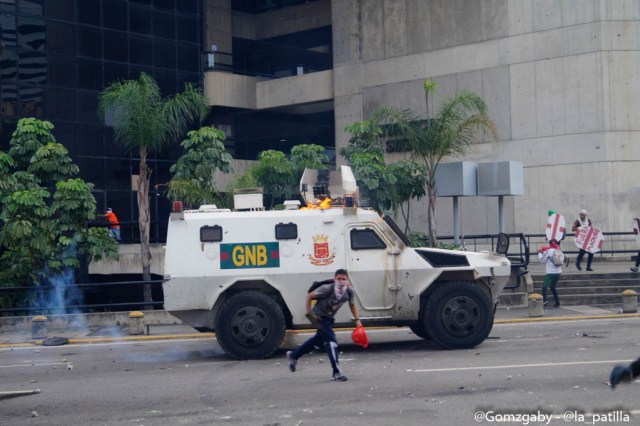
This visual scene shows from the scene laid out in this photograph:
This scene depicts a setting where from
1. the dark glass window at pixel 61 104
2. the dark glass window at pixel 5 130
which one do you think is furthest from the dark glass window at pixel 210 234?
the dark glass window at pixel 61 104

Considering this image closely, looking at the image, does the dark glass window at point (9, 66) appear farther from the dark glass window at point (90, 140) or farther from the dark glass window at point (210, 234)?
the dark glass window at point (210, 234)

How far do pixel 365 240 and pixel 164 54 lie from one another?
1057 inches

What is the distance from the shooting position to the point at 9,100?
34.4 metres

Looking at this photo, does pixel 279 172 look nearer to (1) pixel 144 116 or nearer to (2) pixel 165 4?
(1) pixel 144 116

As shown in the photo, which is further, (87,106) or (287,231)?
(87,106)

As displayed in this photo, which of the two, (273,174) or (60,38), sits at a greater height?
(60,38)

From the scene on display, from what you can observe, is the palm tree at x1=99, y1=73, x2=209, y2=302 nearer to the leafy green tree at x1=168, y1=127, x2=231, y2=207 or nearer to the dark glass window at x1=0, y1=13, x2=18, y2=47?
the leafy green tree at x1=168, y1=127, x2=231, y2=207

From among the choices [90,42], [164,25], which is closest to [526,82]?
[164,25]

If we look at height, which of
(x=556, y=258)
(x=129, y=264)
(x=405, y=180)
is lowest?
(x=129, y=264)

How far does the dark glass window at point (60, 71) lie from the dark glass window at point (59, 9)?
64.7 inches

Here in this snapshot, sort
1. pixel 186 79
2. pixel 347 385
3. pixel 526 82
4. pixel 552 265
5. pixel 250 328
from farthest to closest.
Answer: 1. pixel 186 79
2. pixel 526 82
3. pixel 552 265
4. pixel 250 328
5. pixel 347 385

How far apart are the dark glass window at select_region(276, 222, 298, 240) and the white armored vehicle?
0.02 m

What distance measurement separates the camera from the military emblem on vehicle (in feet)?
50.4

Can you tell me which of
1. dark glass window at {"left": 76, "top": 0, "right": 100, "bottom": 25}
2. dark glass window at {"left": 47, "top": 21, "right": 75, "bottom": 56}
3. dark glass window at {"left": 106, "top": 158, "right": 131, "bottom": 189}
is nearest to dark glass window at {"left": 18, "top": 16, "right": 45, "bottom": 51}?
dark glass window at {"left": 47, "top": 21, "right": 75, "bottom": 56}
